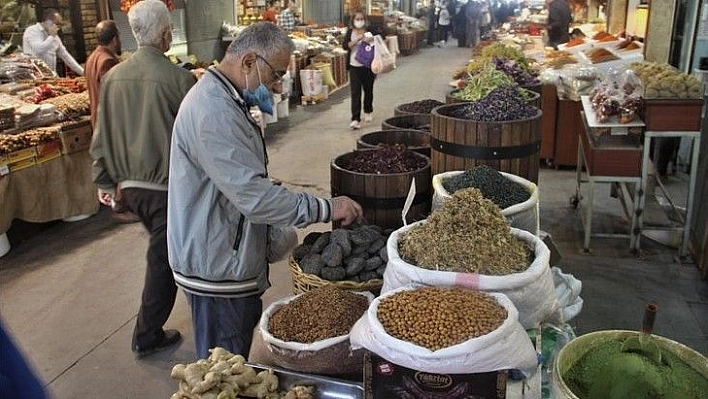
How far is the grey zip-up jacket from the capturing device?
7.85 ft

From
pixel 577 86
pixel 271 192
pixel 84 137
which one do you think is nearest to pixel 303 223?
pixel 271 192

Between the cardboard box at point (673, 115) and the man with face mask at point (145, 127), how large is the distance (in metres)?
3.33

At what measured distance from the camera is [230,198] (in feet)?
7.95

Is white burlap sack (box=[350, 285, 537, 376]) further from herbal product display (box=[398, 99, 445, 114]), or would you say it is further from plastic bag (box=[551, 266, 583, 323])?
herbal product display (box=[398, 99, 445, 114])

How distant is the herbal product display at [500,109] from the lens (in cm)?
344

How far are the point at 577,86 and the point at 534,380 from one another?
554 centimetres

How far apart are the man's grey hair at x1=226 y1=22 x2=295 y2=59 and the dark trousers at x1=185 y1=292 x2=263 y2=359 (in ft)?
3.36

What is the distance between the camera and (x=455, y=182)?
9.74 ft

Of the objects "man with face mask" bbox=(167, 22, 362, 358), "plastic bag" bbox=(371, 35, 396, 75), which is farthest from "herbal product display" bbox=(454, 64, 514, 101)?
"plastic bag" bbox=(371, 35, 396, 75)

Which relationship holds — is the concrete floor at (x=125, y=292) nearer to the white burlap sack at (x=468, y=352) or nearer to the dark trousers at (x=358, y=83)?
the white burlap sack at (x=468, y=352)

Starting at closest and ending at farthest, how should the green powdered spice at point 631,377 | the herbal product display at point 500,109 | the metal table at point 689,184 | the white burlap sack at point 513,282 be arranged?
the green powdered spice at point 631,377, the white burlap sack at point 513,282, the herbal product display at point 500,109, the metal table at point 689,184

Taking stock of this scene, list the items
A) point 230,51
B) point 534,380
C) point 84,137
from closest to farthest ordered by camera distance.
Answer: point 534,380, point 230,51, point 84,137

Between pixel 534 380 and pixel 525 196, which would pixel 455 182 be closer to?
pixel 525 196

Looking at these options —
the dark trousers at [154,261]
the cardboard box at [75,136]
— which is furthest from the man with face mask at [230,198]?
the cardboard box at [75,136]
